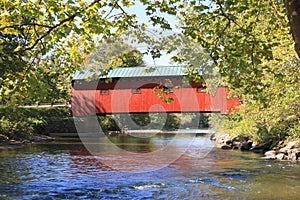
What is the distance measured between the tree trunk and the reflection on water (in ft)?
22.3

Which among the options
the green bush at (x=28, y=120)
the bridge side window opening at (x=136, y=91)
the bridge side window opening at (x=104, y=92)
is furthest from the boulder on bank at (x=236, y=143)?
the green bush at (x=28, y=120)

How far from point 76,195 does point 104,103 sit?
16.3 meters

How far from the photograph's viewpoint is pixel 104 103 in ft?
83.5

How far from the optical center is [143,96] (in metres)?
24.4

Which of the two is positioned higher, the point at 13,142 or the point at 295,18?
the point at 295,18

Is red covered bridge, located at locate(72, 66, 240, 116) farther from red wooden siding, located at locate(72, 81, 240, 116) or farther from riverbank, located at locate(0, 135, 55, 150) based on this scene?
riverbank, located at locate(0, 135, 55, 150)

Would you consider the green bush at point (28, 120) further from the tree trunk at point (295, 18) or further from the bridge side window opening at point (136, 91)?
the tree trunk at point (295, 18)

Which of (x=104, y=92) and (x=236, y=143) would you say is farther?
(x=104, y=92)

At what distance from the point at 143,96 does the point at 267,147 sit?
344 inches

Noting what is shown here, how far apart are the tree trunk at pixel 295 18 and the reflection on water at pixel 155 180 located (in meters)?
6.79

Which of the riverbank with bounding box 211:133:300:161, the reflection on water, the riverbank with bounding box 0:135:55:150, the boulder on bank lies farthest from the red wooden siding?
the reflection on water

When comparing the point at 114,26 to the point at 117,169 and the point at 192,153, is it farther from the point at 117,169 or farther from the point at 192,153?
the point at 192,153

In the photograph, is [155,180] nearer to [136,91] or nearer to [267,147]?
[267,147]

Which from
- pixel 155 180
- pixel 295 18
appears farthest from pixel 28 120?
pixel 295 18
